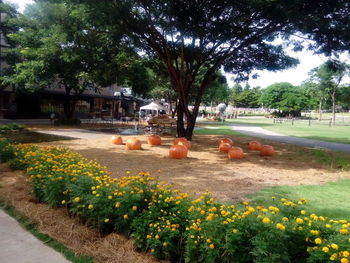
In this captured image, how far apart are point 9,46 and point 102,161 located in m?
24.1

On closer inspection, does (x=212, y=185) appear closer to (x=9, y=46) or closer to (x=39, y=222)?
(x=39, y=222)

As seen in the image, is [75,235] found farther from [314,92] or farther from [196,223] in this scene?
[314,92]

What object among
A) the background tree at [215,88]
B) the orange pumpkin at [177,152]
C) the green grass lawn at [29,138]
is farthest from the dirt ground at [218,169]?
the background tree at [215,88]

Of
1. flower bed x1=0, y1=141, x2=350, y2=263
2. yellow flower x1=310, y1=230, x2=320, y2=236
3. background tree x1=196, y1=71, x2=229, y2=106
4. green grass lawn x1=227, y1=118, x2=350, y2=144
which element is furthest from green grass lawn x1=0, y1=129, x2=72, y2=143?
green grass lawn x1=227, y1=118, x2=350, y2=144

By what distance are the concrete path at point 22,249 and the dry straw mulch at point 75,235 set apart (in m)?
0.24

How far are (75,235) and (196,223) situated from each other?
2059 millimetres

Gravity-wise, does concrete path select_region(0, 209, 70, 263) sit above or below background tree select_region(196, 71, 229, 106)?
below

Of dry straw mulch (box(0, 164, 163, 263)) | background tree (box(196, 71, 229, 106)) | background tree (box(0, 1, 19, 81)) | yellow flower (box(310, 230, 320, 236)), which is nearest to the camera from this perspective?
yellow flower (box(310, 230, 320, 236))

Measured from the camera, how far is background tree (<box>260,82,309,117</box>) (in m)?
75.0

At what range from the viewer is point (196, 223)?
11.4 ft

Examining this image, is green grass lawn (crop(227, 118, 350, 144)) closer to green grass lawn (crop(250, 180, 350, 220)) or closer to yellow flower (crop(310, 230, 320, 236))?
green grass lawn (crop(250, 180, 350, 220))

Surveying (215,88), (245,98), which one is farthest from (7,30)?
(245,98)

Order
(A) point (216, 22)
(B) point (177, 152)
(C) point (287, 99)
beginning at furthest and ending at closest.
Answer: (C) point (287, 99), (A) point (216, 22), (B) point (177, 152)

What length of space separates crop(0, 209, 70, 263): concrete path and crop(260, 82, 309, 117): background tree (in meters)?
78.2
